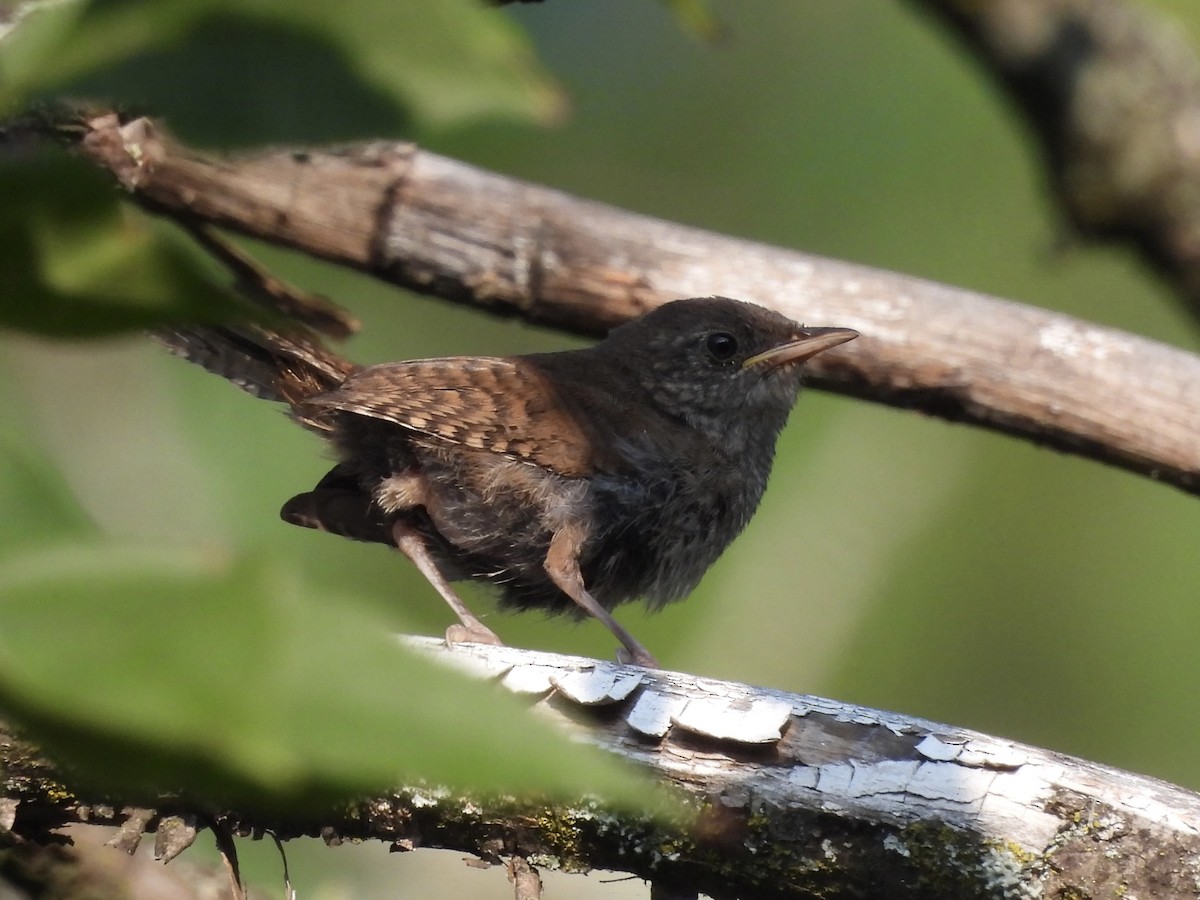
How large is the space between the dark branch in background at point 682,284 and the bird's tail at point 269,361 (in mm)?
301

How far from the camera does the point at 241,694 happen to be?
1.34 feet

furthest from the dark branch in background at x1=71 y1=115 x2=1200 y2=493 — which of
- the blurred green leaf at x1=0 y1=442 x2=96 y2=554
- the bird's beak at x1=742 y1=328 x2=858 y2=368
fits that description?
the blurred green leaf at x1=0 y1=442 x2=96 y2=554

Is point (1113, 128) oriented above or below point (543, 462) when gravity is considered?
above

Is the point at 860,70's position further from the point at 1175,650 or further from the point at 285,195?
the point at 285,195

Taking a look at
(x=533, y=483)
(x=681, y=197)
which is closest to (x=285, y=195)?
(x=533, y=483)

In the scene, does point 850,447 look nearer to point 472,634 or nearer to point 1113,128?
point 1113,128

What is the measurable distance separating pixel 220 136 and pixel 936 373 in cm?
314

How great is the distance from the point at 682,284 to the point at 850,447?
107 inches

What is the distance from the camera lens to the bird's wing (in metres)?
3.17

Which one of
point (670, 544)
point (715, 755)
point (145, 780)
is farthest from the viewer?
point (670, 544)

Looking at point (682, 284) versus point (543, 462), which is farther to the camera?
point (682, 284)

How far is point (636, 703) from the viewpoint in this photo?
2.01m

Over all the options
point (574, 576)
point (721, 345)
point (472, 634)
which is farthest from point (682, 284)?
point (472, 634)

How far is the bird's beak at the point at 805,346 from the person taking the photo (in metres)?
3.46
